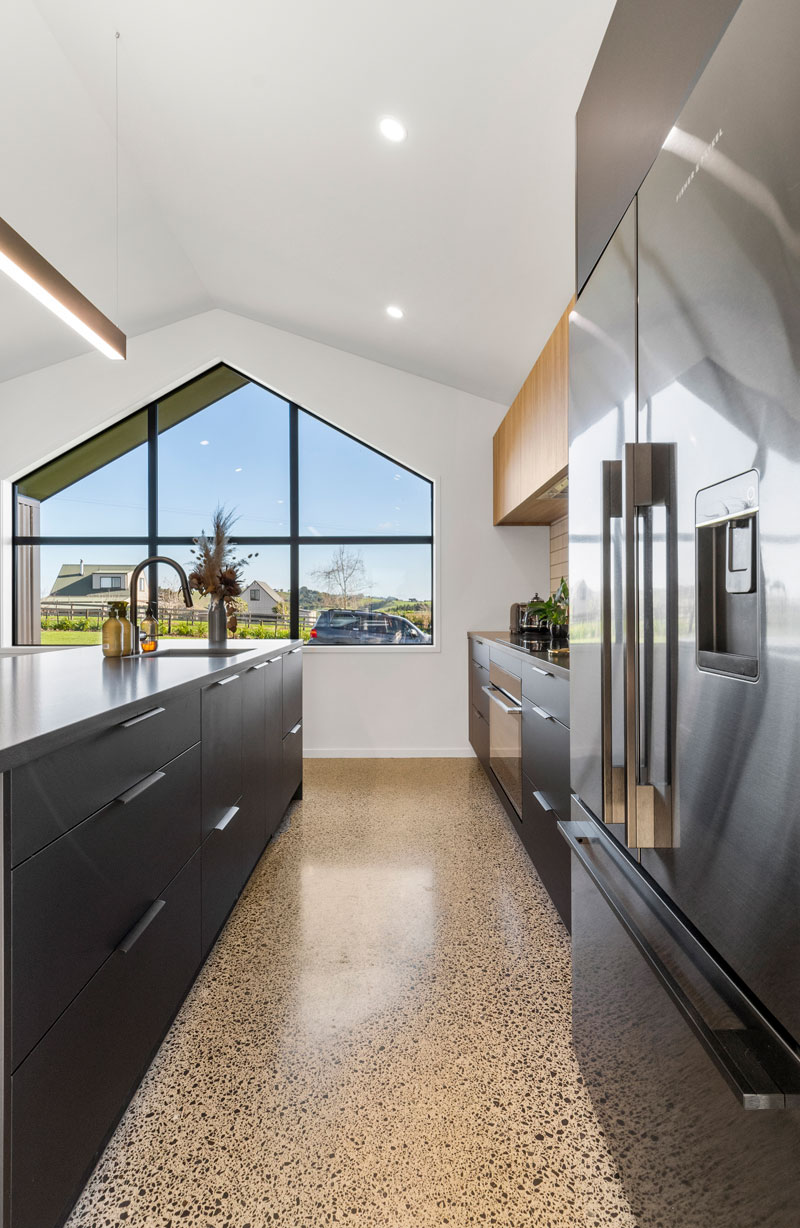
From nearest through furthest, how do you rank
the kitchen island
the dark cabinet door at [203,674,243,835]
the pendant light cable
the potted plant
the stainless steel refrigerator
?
the stainless steel refrigerator, the kitchen island, the dark cabinet door at [203,674,243,835], the pendant light cable, the potted plant

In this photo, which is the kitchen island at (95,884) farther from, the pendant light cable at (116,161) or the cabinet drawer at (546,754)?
the pendant light cable at (116,161)

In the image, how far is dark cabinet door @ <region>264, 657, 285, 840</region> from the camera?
2.66m

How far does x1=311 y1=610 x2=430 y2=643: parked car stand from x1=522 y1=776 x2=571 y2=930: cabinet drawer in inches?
92.5

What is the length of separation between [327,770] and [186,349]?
130 inches

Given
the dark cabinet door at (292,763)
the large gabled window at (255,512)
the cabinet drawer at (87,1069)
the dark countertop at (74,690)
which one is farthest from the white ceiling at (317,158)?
the cabinet drawer at (87,1069)

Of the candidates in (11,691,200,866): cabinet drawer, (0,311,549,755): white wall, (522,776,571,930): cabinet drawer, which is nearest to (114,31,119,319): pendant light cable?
(0,311,549,755): white wall

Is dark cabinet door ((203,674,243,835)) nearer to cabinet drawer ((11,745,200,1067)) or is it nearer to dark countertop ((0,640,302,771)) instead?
dark countertop ((0,640,302,771))

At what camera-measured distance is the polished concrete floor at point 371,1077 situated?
45.8 inches

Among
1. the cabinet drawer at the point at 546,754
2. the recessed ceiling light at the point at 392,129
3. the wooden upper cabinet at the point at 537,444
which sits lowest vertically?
the cabinet drawer at the point at 546,754

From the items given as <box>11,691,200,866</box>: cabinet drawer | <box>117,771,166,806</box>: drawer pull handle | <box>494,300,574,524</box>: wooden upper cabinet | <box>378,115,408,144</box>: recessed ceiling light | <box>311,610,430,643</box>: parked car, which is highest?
<box>378,115,408,144</box>: recessed ceiling light

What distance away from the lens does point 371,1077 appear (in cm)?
147

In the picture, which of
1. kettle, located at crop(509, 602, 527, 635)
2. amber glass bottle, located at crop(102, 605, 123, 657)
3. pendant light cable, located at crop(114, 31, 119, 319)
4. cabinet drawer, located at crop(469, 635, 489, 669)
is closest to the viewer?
amber glass bottle, located at crop(102, 605, 123, 657)

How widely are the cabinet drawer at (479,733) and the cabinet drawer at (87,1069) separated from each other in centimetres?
247

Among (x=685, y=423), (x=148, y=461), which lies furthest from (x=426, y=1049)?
(x=148, y=461)
